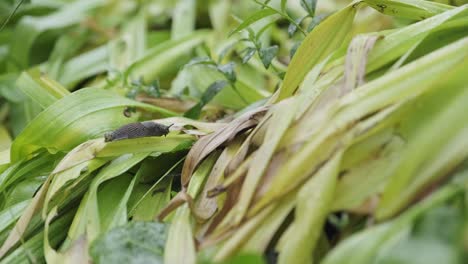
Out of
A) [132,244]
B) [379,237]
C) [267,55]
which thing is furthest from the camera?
[267,55]

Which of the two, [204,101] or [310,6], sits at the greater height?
[310,6]

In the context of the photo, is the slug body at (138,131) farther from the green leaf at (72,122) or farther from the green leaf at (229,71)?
the green leaf at (229,71)

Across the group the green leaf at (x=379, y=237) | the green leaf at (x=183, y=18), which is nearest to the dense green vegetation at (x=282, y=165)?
the green leaf at (x=379, y=237)

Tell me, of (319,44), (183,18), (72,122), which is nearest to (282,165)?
(319,44)

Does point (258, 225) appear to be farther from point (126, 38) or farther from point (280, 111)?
point (126, 38)

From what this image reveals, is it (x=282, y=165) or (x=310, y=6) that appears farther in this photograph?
(x=310, y=6)

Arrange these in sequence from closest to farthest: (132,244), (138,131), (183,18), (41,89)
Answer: (132,244) < (138,131) < (41,89) < (183,18)

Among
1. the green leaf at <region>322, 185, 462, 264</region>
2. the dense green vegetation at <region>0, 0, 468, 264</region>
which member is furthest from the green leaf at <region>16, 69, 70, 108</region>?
the green leaf at <region>322, 185, 462, 264</region>

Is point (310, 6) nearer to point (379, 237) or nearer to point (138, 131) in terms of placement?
point (138, 131)

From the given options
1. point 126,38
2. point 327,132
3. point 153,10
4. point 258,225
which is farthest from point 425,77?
point 153,10
